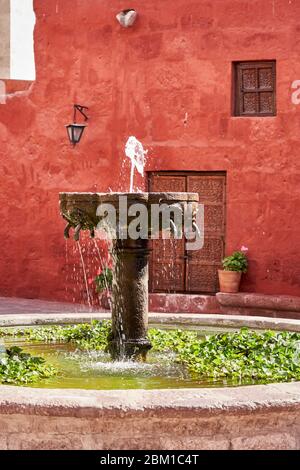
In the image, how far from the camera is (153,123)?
12250mm

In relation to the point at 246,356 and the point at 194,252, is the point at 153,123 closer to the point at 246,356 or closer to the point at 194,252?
the point at 194,252

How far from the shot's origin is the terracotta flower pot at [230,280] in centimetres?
1154

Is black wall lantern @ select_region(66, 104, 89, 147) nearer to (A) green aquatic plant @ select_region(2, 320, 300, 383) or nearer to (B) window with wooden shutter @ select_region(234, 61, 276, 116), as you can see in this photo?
(B) window with wooden shutter @ select_region(234, 61, 276, 116)

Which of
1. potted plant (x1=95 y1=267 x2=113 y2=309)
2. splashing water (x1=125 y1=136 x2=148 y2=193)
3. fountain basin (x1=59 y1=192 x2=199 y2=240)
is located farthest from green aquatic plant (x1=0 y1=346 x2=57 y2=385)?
splashing water (x1=125 y1=136 x2=148 y2=193)

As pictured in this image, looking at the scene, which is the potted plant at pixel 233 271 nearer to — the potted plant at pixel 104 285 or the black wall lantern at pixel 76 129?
the potted plant at pixel 104 285

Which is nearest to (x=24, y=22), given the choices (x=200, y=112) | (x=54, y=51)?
(x=200, y=112)

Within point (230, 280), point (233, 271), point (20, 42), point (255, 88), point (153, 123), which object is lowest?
point (230, 280)

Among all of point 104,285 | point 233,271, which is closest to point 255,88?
point 233,271

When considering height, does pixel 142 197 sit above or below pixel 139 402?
above

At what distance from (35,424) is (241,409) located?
93 cm

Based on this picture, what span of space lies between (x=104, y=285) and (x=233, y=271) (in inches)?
68.2

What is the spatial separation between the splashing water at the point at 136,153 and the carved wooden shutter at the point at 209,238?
2.44 feet

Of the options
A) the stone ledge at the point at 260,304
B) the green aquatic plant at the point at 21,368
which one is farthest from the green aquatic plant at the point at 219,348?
the stone ledge at the point at 260,304

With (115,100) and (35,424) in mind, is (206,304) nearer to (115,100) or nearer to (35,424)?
(115,100)
